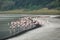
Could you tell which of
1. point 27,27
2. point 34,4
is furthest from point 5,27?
point 34,4

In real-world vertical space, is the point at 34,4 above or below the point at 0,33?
above

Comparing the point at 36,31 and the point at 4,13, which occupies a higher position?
the point at 4,13

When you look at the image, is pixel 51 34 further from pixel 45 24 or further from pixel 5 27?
pixel 5 27

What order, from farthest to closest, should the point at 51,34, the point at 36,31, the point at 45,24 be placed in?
the point at 45,24, the point at 36,31, the point at 51,34

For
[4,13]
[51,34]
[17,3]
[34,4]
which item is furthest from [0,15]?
[51,34]

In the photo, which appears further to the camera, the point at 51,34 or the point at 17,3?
the point at 17,3

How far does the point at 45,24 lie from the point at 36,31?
49 cm

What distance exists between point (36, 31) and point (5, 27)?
3.18ft

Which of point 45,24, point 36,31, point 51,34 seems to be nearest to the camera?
point 51,34

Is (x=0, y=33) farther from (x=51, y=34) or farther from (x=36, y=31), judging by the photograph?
(x=51, y=34)

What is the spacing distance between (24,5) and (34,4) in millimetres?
308

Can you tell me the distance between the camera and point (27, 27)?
5641 millimetres

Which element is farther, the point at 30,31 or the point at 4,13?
the point at 4,13

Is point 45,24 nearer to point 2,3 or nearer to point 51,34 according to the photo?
point 51,34
